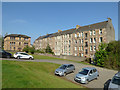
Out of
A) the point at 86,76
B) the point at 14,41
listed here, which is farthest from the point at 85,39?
the point at 14,41

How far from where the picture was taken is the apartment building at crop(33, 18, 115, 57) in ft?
132

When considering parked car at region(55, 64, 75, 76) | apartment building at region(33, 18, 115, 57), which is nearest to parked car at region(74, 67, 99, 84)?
parked car at region(55, 64, 75, 76)

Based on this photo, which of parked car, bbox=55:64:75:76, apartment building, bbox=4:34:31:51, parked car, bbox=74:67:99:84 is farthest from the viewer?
apartment building, bbox=4:34:31:51

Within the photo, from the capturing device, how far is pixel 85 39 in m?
45.2

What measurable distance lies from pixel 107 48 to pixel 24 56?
70.6 feet

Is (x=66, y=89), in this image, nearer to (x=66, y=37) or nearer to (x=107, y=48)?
(x=107, y=48)

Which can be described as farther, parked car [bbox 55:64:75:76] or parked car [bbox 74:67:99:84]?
parked car [bbox 55:64:75:76]

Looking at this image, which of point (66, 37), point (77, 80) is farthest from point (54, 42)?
point (77, 80)

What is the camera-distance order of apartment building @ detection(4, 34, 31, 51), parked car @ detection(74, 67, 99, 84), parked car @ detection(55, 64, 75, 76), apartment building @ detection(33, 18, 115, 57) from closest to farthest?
parked car @ detection(74, 67, 99, 84) → parked car @ detection(55, 64, 75, 76) → apartment building @ detection(33, 18, 115, 57) → apartment building @ detection(4, 34, 31, 51)

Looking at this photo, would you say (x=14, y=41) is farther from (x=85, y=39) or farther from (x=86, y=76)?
(x=86, y=76)

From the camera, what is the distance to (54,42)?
6328cm

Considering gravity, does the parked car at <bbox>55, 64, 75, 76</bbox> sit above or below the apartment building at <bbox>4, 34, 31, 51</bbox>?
below

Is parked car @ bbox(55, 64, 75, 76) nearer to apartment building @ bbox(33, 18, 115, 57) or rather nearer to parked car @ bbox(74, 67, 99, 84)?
parked car @ bbox(74, 67, 99, 84)

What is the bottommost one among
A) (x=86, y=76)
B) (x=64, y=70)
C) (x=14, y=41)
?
(x=86, y=76)
